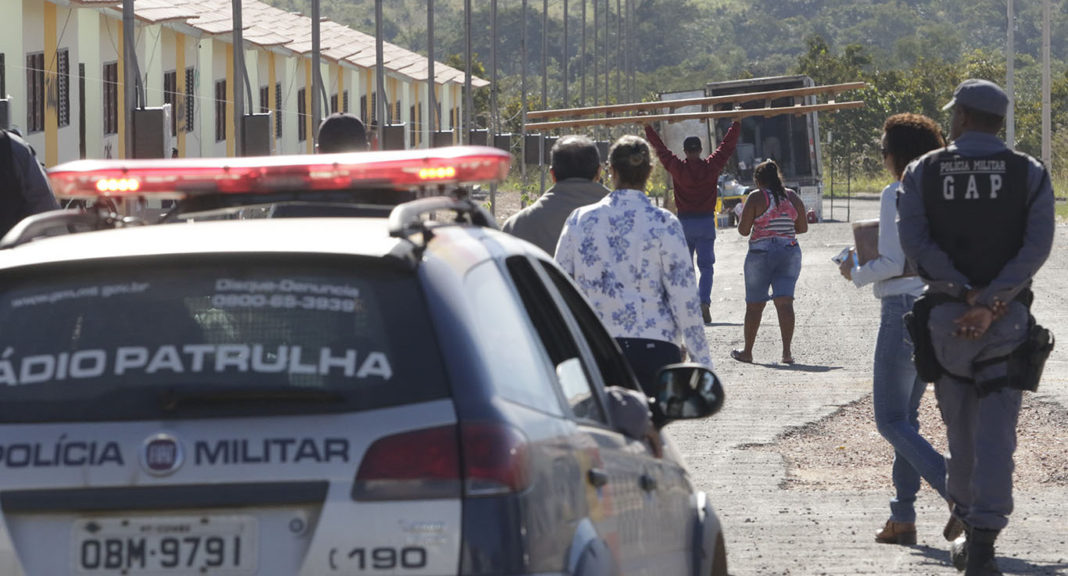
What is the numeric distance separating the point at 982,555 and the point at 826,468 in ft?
10.0

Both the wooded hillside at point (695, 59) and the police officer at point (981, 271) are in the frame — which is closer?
the police officer at point (981, 271)

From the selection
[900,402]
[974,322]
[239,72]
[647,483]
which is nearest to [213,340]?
[647,483]

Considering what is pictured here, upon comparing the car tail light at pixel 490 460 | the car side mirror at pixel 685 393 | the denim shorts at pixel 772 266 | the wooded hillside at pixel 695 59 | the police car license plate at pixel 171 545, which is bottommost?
the denim shorts at pixel 772 266

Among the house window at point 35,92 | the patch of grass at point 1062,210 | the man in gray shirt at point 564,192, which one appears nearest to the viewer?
the man in gray shirt at point 564,192

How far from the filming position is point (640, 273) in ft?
24.4

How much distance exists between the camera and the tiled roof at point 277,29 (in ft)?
114

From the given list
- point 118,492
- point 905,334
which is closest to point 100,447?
point 118,492

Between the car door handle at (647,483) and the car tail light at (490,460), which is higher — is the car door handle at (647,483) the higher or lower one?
the lower one

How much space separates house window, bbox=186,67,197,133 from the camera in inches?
1620

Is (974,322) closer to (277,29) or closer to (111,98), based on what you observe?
(111,98)

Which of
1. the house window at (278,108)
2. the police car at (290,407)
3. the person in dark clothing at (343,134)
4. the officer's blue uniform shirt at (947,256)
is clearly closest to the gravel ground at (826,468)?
the officer's blue uniform shirt at (947,256)

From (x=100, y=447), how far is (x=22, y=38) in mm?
28780

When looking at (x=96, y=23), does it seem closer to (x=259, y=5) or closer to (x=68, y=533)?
(x=259, y=5)

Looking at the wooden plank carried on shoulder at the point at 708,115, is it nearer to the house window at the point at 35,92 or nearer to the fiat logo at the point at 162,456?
the fiat logo at the point at 162,456
